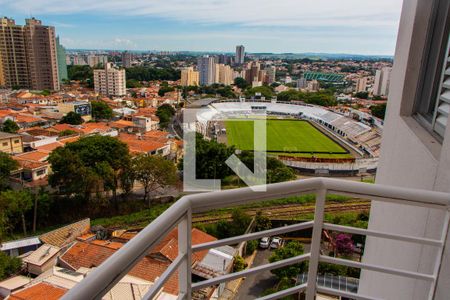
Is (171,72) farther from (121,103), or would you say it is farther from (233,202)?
(233,202)

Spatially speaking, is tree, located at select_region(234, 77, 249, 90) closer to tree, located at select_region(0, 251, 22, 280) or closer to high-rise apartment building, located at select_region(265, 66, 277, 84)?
high-rise apartment building, located at select_region(265, 66, 277, 84)

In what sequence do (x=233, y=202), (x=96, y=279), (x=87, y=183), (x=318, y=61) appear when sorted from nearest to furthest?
(x=96, y=279)
(x=233, y=202)
(x=87, y=183)
(x=318, y=61)

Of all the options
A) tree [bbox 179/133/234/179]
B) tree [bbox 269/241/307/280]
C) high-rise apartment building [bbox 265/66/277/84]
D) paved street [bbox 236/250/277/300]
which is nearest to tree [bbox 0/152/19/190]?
tree [bbox 179/133/234/179]

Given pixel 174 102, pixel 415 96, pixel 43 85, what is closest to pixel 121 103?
pixel 174 102

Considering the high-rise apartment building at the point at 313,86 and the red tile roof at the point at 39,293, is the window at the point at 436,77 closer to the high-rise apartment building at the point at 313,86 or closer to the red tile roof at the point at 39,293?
the red tile roof at the point at 39,293

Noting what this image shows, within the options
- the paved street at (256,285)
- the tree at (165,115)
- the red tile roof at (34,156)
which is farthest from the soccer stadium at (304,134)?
the paved street at (256,285)
